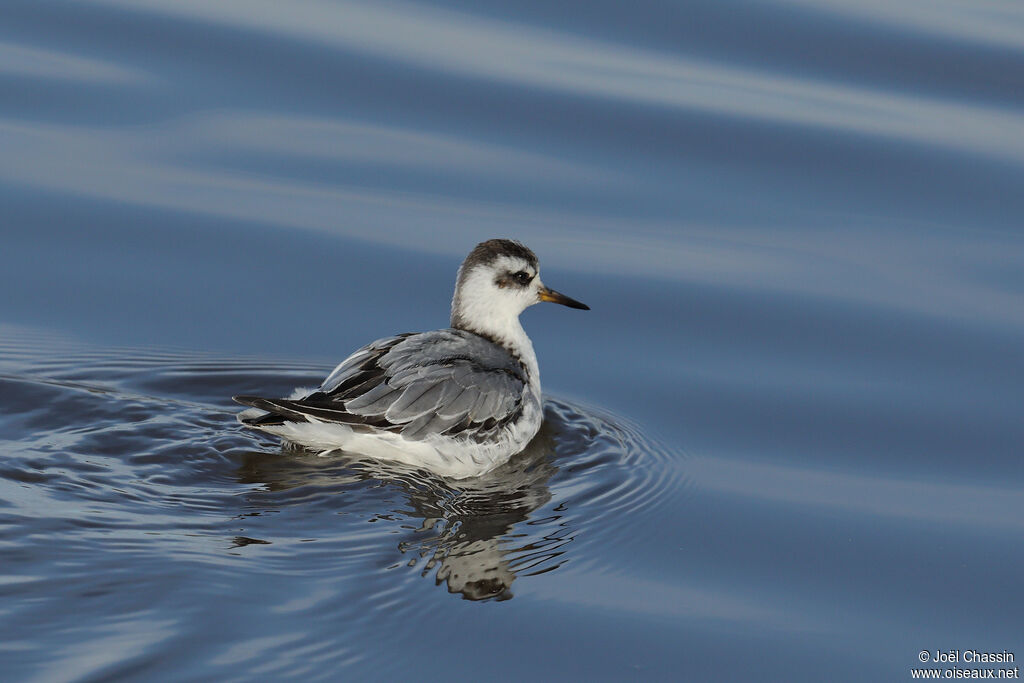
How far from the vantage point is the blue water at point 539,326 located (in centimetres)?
671

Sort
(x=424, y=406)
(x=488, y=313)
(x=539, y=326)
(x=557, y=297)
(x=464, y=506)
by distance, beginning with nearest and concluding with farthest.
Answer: (x=464, y=506) → (x=424, y=406) → (x=488, y=313) → (x=557, y=297) → (x=539, y=326)

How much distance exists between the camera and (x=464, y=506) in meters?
8.15

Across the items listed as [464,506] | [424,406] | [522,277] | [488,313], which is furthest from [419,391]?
[522,277]

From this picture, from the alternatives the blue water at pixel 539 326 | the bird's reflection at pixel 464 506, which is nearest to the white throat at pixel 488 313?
the blue water at pixel 539 326

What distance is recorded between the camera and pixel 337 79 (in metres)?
13.3

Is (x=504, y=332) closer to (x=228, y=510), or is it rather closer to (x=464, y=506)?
(x=464, y=506)

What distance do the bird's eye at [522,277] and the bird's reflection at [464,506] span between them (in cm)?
110

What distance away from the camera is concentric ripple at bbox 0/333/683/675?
6.43m

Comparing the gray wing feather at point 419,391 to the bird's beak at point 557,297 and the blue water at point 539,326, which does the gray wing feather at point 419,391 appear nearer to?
the blue water at point 539,326

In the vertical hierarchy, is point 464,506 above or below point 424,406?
below

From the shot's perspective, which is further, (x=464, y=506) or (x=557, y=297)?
(x=557, y=297)

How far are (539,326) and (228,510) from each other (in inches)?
147

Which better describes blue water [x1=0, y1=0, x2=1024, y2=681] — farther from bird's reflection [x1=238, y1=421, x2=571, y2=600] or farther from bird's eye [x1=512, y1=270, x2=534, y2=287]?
bird's eye [x1=512, y1=270, x2=534, y2=287]

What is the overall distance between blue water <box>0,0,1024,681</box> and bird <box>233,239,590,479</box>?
208mm
